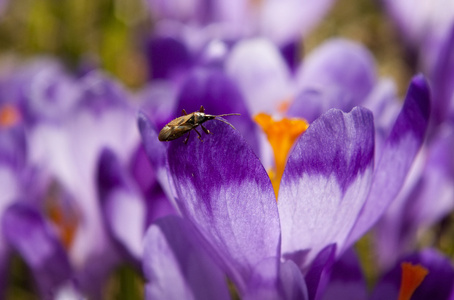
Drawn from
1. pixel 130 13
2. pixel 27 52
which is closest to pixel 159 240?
pixel 27 52

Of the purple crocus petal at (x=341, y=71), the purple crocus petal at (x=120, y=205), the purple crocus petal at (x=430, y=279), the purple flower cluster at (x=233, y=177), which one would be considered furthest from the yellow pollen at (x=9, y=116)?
the purple crocus petal at (x=430, y=279)

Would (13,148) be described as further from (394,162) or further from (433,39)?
(433,39)

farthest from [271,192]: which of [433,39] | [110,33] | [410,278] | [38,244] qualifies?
[110,33]

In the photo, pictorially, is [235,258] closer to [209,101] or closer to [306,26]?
[209,101]

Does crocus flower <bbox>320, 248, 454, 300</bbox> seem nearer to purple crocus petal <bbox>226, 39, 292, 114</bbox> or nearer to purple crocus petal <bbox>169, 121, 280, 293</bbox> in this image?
purple crocus petal <bbox>169, 121, 280, 293</bbox>

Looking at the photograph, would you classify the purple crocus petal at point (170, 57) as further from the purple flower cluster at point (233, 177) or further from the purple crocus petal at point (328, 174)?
the purple crocus petal at point (328, 174)

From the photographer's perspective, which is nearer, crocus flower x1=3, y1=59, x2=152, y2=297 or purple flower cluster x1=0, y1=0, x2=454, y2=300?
purple flower cluster x1=0, y1=0, x2=454, y2=300

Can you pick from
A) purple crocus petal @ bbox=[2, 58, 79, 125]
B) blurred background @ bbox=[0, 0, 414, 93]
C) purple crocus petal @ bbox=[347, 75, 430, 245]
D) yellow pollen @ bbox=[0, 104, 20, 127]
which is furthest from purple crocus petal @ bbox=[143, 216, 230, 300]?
blurred background @ bbox=[0, 0, 414, 93]
